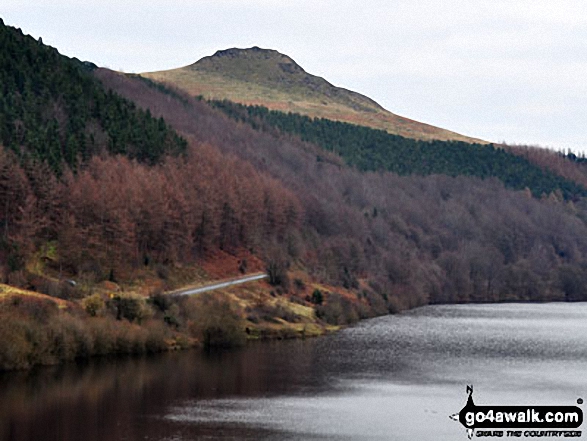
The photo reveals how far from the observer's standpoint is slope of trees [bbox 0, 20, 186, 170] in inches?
5094

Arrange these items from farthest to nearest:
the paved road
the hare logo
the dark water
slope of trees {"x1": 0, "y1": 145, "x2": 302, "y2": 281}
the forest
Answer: the paved road
slope of trees {"x1": 0, "y1": 145, "x2": 302, "y2": 281}
the forest
the hare logo
the dark water

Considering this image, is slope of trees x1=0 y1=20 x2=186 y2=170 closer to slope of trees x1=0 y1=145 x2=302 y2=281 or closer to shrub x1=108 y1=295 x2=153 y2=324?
slope of trees x1=0 y1=145 x2=302 y2=281

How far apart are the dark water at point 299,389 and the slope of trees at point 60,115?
44.6 meters

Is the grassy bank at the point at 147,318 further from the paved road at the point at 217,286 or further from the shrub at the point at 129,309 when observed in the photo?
the paved road at the point at 217,286

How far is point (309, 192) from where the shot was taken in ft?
652

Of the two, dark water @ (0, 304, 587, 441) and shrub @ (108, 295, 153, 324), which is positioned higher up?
shrub @ (108, 295, 153, 324)

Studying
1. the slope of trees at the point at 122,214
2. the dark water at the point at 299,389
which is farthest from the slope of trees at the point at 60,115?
the dark water at the point at 299,389

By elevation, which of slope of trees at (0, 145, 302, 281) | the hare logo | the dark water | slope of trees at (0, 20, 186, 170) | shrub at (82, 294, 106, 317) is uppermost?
slope of trees at (0, 20, 186, 170)

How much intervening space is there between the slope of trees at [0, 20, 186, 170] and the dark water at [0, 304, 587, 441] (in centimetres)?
4456

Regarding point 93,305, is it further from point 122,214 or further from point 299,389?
point 122,214

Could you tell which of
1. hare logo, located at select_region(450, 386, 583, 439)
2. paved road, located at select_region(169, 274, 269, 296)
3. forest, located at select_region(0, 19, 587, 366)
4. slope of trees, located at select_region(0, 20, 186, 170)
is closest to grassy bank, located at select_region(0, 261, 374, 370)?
forest, located at select_region(0, 19, 587, 366)

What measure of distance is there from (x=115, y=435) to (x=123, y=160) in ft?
266

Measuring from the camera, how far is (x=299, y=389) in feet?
243

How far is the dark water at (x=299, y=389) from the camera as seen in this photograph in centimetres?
5959
